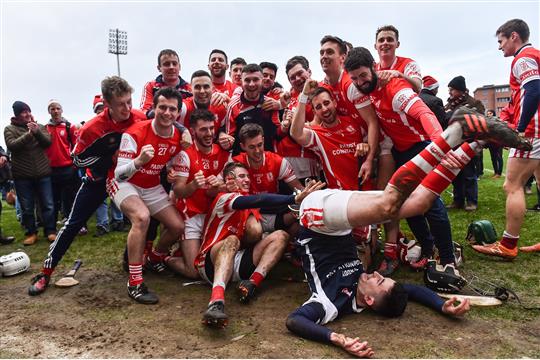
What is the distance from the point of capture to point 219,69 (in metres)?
6.06

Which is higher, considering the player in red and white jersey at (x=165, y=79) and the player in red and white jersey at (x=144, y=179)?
the player in red and white jersey at (x=165, y=79)

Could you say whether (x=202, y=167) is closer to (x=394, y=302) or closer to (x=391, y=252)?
(x=391, y=252)

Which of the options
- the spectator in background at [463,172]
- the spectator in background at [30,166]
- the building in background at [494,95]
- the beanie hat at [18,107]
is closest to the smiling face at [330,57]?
the spectator in background at [463,172]

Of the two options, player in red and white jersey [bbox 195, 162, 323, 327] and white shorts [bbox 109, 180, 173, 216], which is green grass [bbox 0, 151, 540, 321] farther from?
white shorts [bbox 109, 180, 173, 216]

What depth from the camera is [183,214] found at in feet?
15.7

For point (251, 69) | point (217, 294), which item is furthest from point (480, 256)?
point (251, 69)

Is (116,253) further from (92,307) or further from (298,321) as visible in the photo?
(298,321)

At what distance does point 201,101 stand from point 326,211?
2.74 metres

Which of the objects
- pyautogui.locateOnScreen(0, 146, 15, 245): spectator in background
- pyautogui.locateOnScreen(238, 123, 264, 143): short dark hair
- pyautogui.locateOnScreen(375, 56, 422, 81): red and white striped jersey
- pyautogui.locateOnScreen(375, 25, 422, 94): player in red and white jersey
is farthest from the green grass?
pyautogui.locateOnScreen(375, 56, 422, 81): red and white striped jersey

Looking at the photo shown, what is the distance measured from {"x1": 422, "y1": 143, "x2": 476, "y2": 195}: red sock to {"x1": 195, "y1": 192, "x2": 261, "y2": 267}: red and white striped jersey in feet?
6.57

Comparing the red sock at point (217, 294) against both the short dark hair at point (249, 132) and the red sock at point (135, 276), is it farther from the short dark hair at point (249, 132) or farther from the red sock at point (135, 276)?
the short dark hair at point (249, 132)

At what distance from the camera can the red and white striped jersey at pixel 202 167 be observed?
15.2 ft

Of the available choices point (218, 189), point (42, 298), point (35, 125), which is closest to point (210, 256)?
point (218, 189)

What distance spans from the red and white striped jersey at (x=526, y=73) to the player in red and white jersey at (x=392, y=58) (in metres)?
1.23
